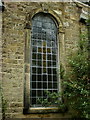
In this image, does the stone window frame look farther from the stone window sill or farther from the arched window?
the arched window

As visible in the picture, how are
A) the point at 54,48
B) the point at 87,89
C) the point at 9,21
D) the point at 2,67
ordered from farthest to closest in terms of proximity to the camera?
1. the point at 54,48
2. the point at 9,21
3. the point at 2,67
4. the point at 87,89

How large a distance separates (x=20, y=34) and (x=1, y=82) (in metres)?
2.18

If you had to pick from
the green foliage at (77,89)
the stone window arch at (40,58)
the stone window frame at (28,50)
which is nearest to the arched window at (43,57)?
the stone window arch at (40,58)

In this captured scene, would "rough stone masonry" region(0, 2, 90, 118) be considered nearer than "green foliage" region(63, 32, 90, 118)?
No

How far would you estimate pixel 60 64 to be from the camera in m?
9.02

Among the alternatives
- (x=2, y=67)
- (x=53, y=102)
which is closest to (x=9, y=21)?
(x=2, y=67)

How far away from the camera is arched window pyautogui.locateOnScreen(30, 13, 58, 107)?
8.72m

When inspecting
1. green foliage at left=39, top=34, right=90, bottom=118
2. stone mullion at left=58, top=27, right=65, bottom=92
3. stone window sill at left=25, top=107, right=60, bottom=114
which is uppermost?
stone mullion at left=58, top=27, right=65, bottom=92

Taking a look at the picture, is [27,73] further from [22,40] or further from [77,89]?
[77,89]

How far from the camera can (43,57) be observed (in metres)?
9.11

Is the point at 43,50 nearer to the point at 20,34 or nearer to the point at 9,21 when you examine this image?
the point at 20,34

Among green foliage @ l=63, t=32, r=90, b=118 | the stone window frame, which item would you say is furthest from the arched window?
green foliage @ l=63, t=32, r=90, b=118

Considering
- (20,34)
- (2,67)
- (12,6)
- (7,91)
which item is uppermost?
(12,6)

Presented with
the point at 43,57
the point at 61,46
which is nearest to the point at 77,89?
the point at 43,57
